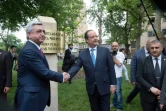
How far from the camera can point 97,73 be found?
3738 mm

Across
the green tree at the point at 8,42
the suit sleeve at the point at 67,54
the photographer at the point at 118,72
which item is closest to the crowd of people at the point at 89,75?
the photographer at the point at 118,72

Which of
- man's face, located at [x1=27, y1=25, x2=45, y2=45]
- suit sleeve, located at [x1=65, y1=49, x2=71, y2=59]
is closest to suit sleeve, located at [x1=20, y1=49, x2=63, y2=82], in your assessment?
man's face, located at [x1=27, y1=25, x2=45, y2=45]

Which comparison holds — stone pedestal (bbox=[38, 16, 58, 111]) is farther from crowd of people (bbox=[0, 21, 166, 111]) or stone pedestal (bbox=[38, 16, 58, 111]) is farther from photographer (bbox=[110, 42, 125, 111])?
photographer (bbox=[110, 42, 125, 111])

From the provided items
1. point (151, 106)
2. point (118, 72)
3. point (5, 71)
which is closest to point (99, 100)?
point (151, 106)

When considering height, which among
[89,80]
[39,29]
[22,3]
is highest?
[22,3]

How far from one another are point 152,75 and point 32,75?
1.90m

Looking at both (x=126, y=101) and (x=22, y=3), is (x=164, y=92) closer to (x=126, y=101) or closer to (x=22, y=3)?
(x=126, y=101)

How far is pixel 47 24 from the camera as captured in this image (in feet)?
13.9

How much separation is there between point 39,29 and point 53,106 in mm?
2438

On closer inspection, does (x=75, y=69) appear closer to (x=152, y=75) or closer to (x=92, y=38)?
(x=92, y=38)

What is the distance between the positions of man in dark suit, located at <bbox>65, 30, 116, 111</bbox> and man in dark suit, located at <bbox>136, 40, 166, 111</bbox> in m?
0.55

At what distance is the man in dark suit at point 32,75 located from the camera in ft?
8.61

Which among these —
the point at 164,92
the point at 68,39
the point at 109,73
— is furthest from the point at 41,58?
the point at 68,39

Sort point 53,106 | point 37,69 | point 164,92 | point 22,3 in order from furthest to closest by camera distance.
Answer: point 22,3 → point 53,106 → point 164,92 → point 37,69
